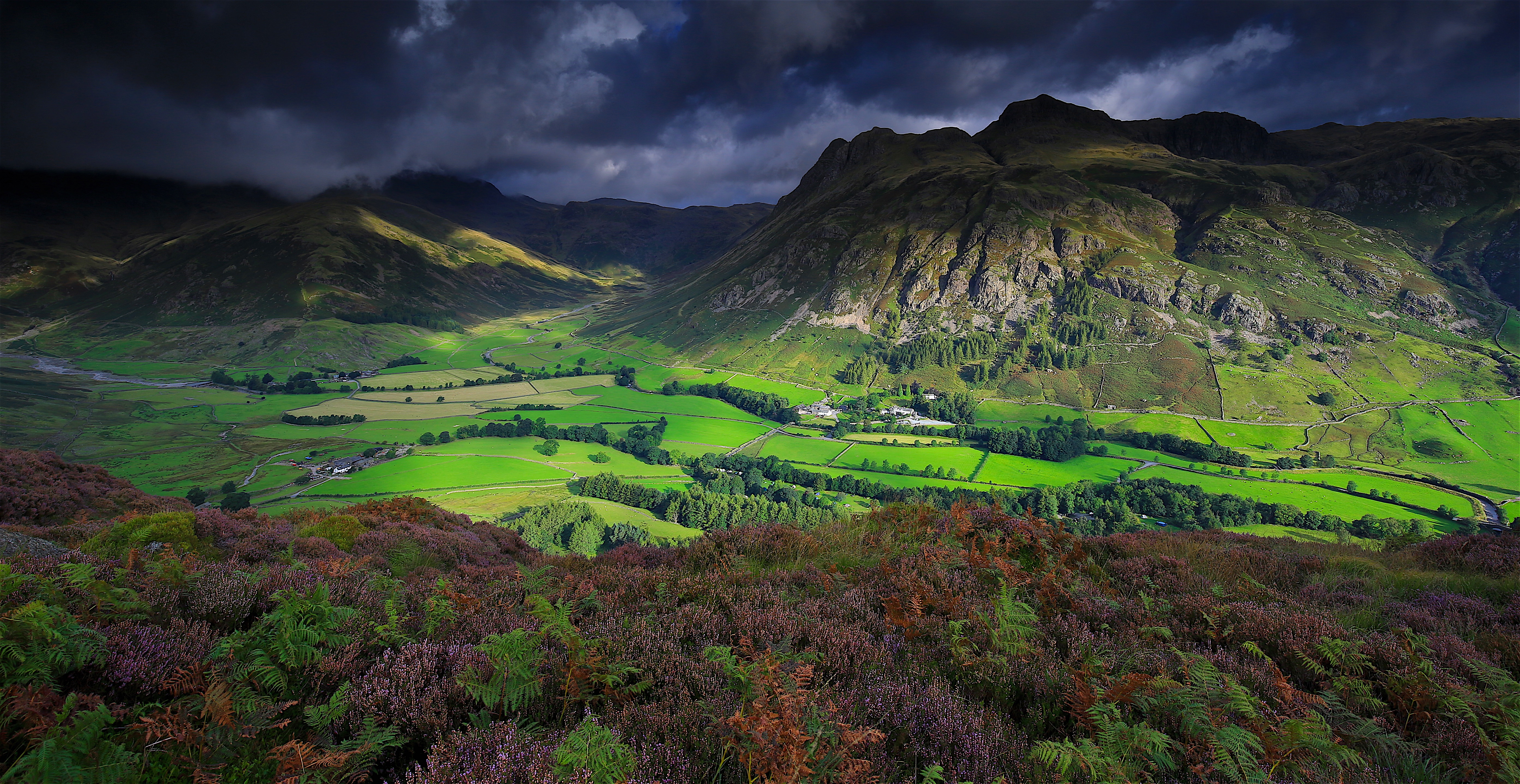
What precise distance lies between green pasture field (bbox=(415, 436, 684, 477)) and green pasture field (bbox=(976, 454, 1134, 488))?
1824 inches

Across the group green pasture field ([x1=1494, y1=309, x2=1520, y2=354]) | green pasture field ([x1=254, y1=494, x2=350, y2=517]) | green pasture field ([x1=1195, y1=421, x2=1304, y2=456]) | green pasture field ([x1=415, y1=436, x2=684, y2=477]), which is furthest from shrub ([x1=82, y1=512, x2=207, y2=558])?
green pasture field ([x1=1494, y1=309, x2=1520, y2=354])

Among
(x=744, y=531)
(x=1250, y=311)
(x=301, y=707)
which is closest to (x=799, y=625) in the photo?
(x=301, y=707)

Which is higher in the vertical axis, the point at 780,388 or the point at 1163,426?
the point at 780,388

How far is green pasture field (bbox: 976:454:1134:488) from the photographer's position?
2840 inches

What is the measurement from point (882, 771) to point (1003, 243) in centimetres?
20523

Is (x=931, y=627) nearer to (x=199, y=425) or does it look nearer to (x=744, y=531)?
(x=744, y=531)

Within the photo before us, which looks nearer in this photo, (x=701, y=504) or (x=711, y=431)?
(x=701, y=504)

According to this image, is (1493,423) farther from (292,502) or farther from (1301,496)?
(292,502)

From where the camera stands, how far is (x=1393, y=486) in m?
69.3

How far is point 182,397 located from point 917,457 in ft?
492

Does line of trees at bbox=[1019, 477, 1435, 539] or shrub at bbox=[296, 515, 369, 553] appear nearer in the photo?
shrub at bbox=[296, 515, 369, 553]

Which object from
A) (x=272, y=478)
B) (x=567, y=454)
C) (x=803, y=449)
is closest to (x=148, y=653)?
(x=567, y=454)

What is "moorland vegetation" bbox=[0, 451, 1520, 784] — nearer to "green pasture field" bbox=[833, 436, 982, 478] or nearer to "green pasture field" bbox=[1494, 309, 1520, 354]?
"green pasture field" bbox=[833, 436, 982, 478]

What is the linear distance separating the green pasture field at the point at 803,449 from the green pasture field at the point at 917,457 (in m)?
1.50
